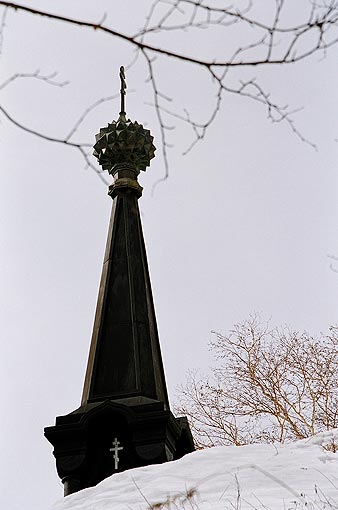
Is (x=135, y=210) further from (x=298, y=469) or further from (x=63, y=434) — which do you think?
(x=298, y=469)

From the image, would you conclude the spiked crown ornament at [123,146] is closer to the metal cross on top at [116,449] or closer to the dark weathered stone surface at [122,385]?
the dark weathered stone surface at [122,385]

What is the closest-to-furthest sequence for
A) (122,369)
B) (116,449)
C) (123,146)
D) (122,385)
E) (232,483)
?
(232,483) → (116,449) → (122,385) → (122,369) → (123,146)

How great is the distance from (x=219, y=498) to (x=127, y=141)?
5.62 meters

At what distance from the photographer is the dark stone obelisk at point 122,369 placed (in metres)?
6.93

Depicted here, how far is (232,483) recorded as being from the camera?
4.16 metres

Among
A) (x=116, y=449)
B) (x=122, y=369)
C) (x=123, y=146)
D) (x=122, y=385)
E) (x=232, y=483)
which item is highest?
(x=123, y=146)

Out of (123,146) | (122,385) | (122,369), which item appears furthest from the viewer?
(123,146)

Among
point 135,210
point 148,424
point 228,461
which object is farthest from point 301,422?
point 228,461

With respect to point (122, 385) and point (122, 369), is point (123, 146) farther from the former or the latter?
point (122, 385)

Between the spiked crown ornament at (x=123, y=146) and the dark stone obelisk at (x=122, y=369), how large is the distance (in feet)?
0.03

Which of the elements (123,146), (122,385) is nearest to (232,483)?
(122,385)

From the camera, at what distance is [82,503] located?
14.3 feet

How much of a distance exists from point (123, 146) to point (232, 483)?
543 cm

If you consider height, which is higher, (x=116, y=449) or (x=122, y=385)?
(x=122, y=385)
